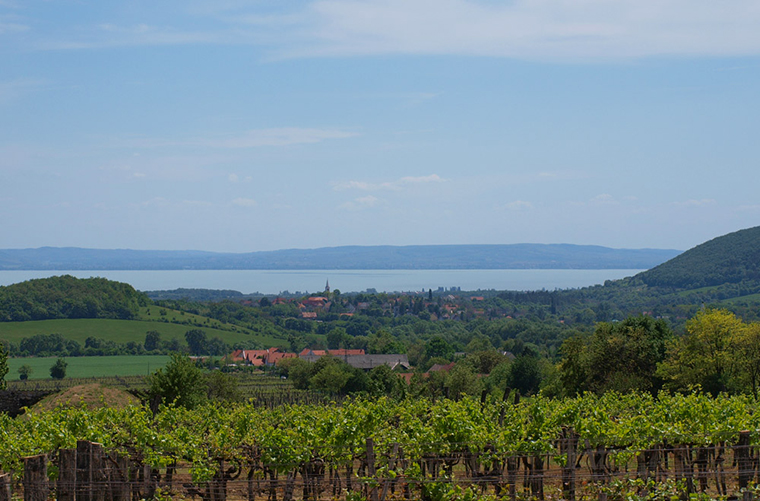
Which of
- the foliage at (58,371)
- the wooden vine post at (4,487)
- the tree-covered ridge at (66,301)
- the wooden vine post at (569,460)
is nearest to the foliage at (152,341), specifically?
the tree-covered ridge at (66,301)

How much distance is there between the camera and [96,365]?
93.1m

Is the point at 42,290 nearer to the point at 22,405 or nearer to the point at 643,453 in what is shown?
the point at 22,405

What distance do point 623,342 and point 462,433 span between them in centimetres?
2321

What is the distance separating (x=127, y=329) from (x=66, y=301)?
22.2m

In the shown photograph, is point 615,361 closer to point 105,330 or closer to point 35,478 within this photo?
point 35,478

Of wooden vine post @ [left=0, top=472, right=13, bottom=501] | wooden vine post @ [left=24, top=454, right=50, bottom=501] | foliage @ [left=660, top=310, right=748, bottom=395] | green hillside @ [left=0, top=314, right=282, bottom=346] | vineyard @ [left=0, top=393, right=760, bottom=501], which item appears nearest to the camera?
wooden vine post @ [left=0, top=472, right=13, bottom=501]

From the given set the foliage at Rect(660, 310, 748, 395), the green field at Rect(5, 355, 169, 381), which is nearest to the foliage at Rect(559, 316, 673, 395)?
the foliage at Rect(660, 310, 748, 395)

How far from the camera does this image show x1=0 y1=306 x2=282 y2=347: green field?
4454 inches

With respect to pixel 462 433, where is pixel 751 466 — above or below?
below

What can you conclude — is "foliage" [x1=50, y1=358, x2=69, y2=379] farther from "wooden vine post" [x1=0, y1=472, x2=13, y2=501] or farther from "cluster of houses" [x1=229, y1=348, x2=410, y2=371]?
"wooden vine post" [x1=0, y1=472, x2=13, y2=501]

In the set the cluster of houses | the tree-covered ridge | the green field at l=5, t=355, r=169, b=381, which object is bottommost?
the cluster of houses

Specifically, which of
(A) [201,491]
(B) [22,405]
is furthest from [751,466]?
(B) [22,405]

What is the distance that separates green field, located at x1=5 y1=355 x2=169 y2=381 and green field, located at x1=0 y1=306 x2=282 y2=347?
10.8 m

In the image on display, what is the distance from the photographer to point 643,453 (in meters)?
14.6
